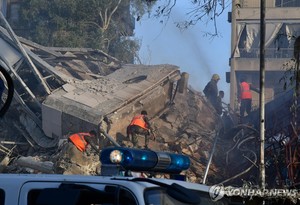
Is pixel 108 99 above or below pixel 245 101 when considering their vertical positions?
below

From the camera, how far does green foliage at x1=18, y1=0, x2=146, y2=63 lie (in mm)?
31312

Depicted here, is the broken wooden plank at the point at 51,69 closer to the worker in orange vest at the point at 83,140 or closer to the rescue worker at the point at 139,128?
the rescue worker at the point at 139,128

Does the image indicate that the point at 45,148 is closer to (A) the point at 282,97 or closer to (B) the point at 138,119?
(B) the point at 138,119

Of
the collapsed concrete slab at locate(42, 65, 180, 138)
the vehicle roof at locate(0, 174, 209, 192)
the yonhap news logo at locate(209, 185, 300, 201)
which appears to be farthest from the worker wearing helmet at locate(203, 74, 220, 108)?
the vehicle roof at locate(0, 174, 209, 192)

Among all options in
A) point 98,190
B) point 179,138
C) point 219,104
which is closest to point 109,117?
point 179,138

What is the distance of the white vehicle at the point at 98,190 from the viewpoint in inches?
152

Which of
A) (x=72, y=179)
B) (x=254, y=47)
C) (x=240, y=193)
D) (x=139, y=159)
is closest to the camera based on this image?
(x=72, y=179)

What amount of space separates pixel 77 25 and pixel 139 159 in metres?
27.8

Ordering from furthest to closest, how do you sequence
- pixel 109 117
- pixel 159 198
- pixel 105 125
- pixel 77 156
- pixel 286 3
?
pixel 286 3, pixel 109 117, pixel 105 125, pixel 77 156, pixel 159 198

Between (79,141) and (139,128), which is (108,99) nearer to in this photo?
(139,128)

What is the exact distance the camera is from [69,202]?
392cm

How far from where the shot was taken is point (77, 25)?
104ft

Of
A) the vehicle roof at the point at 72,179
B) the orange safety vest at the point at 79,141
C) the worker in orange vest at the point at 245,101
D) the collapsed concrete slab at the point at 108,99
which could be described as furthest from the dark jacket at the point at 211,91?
the vehicle roof at the point at 72,179

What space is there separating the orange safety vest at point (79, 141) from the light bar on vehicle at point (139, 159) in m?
9.66
